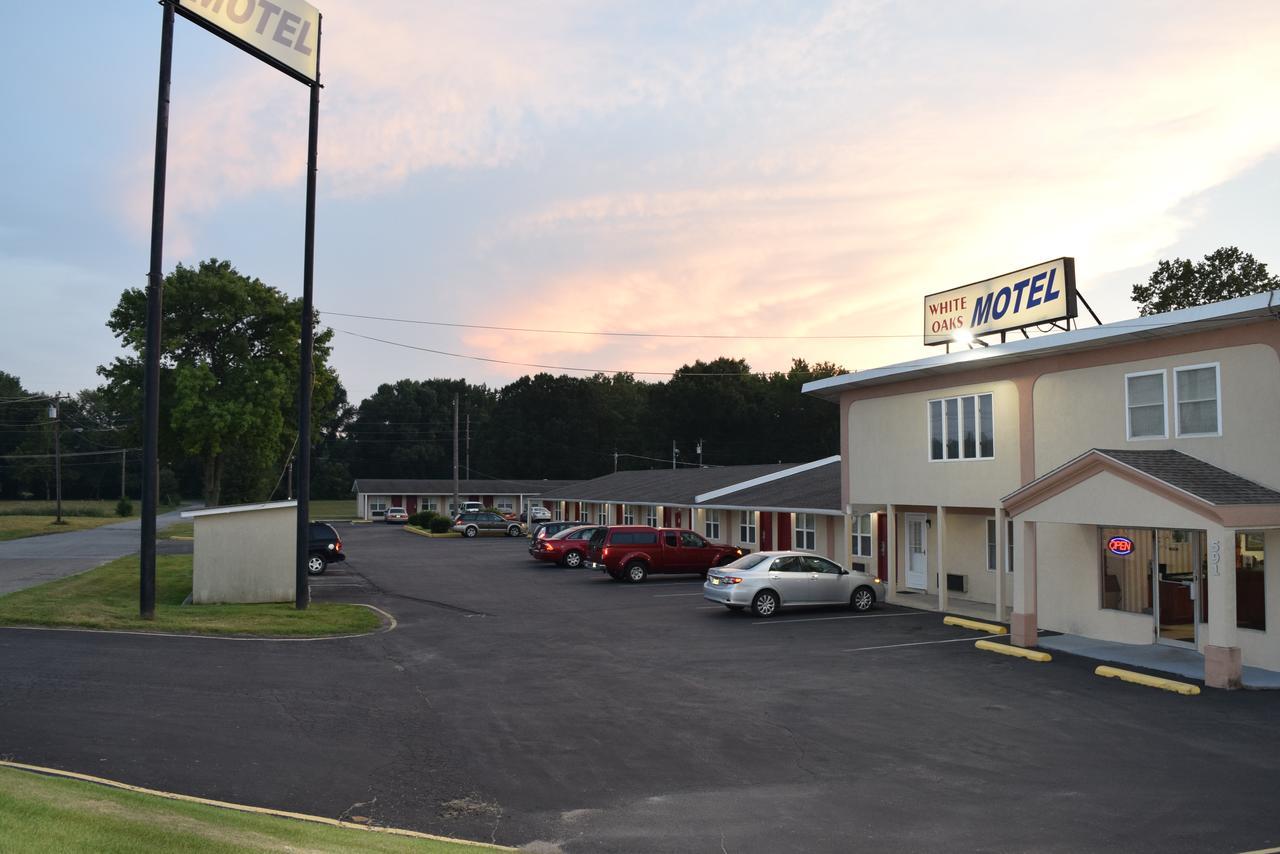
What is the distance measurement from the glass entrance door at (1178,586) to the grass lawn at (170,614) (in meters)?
16.2

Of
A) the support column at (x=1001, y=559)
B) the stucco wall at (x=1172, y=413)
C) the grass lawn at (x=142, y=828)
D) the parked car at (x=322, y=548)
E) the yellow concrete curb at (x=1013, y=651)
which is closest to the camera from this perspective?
the grass lawn at (x=142, y=828)

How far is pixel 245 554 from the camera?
82.1 feet

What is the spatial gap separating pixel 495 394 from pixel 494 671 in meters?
126

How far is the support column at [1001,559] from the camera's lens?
21.9m

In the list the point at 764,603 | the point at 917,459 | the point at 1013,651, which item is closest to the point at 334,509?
the point at 764,603

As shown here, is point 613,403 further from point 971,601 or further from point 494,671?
point 494,671

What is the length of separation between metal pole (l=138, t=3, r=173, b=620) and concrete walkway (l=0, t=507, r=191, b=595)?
805 cm

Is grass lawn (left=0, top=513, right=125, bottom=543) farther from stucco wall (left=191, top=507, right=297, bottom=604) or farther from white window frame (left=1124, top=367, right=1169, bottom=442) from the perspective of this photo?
white window frame (left=1124, top=367, right=1169, bottom=442)

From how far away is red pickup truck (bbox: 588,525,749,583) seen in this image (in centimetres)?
3219

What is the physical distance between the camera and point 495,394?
140875 mm

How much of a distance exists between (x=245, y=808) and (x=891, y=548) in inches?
841

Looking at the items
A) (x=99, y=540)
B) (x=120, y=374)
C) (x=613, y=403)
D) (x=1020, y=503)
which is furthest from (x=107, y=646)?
(x=613, y=403)

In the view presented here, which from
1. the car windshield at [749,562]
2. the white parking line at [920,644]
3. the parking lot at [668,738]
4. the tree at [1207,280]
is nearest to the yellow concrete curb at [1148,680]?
the parking lot at [668,738]

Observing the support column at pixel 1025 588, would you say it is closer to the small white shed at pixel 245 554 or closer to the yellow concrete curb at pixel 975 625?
the yellow concrete curb at pixel 975 625
